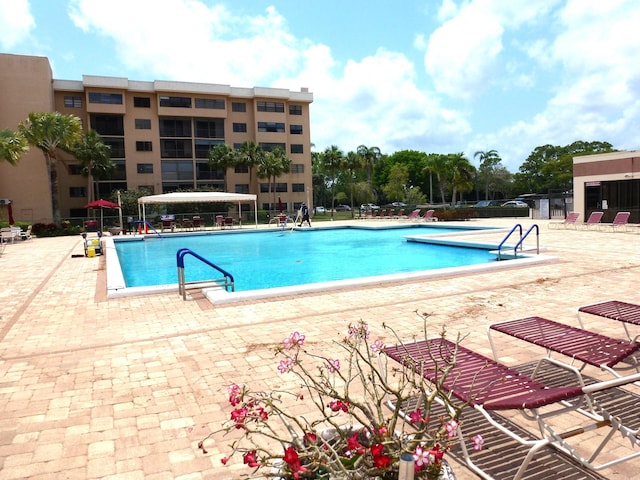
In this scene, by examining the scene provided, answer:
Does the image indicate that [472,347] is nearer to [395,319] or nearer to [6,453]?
[395,319]

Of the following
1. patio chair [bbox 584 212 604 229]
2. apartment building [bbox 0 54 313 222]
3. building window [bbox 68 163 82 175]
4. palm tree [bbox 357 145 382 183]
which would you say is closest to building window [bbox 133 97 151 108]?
apartment building [bbox 0 54 313 222]

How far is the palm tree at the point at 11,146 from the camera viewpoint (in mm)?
26422

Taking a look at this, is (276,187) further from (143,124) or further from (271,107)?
(143,124)

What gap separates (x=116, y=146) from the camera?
43.7m

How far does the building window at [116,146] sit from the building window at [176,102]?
5369 millimetres

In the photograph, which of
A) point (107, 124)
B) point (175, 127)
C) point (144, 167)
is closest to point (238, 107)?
point (175, 127)

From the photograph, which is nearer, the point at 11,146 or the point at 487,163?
the point at 11,146

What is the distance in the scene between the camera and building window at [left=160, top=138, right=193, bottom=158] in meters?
45.1

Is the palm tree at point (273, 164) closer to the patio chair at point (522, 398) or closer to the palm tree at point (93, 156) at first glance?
the palm tree at point (93, 156)

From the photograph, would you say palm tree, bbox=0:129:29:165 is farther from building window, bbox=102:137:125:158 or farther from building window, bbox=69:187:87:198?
building window, bbox=102:137:125:158

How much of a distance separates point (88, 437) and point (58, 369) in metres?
1.76

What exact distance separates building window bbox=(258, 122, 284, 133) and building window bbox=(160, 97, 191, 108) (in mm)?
7460

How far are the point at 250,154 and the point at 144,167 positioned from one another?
10281 mm

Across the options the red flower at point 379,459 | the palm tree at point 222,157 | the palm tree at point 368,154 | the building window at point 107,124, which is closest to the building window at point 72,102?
the building window at point 107,124
